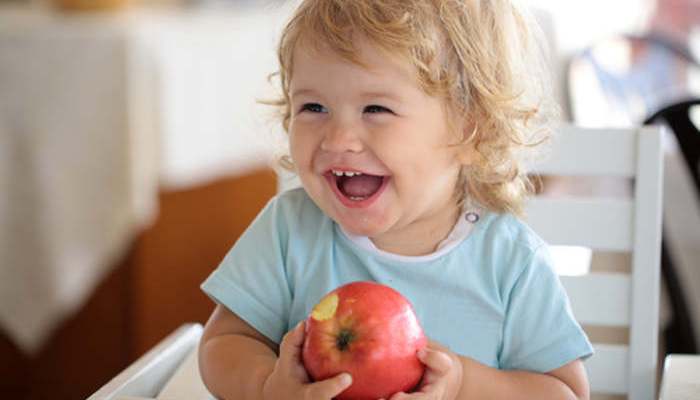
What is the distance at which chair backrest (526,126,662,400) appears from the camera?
120 centimetres

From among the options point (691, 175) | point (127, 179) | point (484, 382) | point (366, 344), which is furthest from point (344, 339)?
point (691, 175)

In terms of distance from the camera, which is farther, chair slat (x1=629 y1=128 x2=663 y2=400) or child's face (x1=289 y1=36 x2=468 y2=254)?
chair slat (x1=629 y1=128 x2=663 y2=400)

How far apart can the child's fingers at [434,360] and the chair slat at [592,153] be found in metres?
0.43

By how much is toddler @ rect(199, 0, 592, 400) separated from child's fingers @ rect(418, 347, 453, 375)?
12 mm

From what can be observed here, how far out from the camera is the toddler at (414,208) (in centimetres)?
95

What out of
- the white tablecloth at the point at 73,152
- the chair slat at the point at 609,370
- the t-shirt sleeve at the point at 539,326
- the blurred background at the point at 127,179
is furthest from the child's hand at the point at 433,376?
the white tablecloth at the point at 73,152

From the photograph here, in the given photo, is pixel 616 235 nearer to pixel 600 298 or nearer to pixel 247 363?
pixel 600 298

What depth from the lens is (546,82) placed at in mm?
1162

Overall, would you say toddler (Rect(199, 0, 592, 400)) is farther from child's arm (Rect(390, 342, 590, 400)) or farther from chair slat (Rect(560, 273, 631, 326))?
chair slat (Rect(560, 273, 631, 326))

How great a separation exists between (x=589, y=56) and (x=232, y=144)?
3.09ft

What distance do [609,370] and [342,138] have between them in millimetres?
461

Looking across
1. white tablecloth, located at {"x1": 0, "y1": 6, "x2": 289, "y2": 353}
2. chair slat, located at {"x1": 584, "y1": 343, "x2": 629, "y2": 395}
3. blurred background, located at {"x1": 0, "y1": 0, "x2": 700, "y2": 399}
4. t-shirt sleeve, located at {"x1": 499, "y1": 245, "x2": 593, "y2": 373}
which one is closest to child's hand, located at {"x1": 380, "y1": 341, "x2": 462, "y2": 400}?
t-shirt sleeve, located at {"x1": 499, "y1": 245, "x2": 593, "y2": 373}

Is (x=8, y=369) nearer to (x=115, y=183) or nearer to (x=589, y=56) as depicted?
(x=115, y=183)

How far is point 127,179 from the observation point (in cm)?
213
